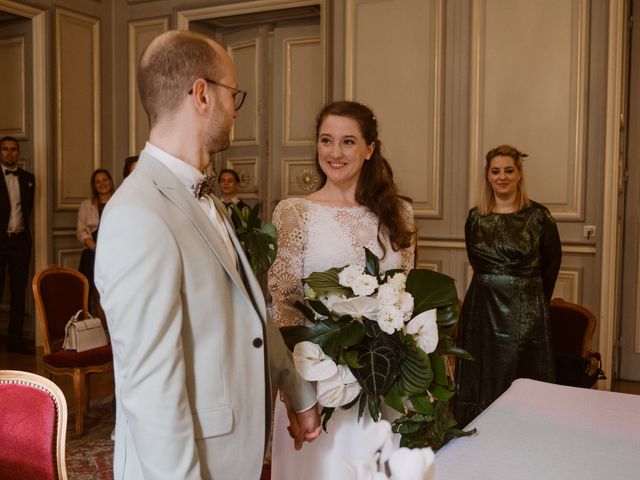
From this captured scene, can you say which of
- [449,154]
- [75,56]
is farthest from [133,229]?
[75,56]

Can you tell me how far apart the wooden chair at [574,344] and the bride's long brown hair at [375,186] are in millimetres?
1527

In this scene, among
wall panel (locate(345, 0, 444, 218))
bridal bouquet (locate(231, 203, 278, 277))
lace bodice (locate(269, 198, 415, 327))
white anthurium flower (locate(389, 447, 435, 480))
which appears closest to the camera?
white anthurium flower (locate(389, 447, 435, 480))

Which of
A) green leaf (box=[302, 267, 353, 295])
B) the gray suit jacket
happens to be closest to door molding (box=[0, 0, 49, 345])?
green leaf (box=[302, 267, 353, 295])

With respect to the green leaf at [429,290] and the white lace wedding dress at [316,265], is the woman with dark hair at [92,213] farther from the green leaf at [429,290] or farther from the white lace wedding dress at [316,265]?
the green leaf at [429,290]

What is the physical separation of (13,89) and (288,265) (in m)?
5.36

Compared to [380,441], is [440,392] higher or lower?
lower

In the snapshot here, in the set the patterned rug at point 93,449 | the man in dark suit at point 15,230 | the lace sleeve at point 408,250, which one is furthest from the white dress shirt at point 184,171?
the man in dark suit at point 15,230

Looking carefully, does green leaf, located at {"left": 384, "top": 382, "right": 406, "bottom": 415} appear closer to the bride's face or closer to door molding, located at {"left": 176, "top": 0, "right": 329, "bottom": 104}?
the bride's face

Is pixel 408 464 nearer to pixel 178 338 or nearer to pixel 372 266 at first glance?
pixel 178 338

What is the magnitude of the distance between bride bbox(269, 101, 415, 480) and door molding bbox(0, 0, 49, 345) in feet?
15.8

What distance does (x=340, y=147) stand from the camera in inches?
85.8

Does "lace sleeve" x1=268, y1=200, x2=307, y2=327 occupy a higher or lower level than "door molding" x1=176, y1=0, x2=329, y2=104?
lower

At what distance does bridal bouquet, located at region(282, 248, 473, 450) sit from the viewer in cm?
165

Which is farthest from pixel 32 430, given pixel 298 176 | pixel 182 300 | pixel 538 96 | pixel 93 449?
pixel 298 176
